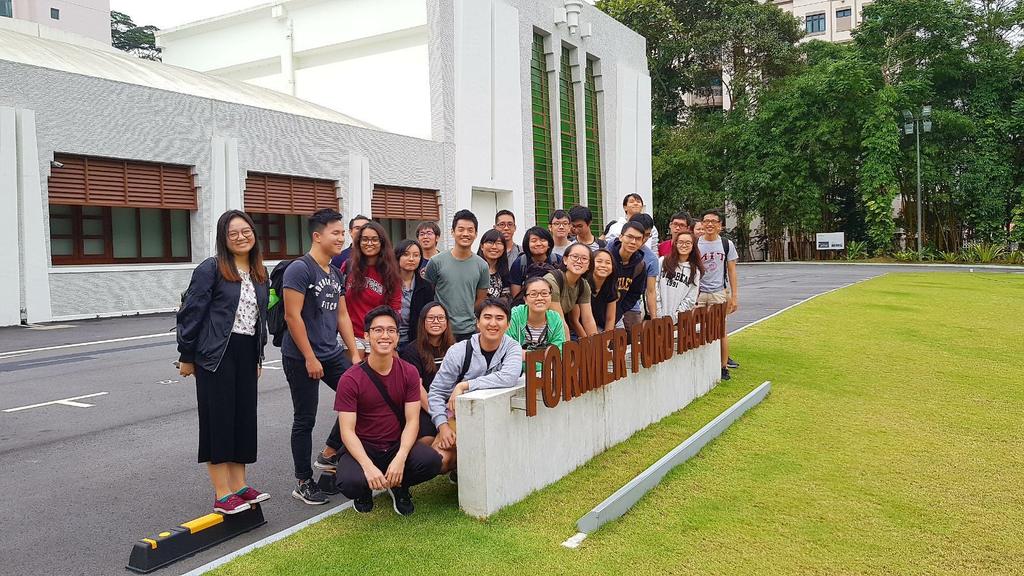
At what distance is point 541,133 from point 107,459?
2460 cm

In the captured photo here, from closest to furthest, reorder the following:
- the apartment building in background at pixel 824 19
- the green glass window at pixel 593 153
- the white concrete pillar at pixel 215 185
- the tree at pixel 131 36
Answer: the white concrete pillar at pixel 215 185 → the green glass window at pixel 593 153 → the tree at pixel 131 36 → the apartment building in background at pixel 824 19

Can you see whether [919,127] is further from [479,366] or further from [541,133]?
[479,366]

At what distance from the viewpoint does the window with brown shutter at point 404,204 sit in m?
22.5

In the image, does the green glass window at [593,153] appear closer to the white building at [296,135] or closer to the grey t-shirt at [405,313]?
the white building at [296,135]

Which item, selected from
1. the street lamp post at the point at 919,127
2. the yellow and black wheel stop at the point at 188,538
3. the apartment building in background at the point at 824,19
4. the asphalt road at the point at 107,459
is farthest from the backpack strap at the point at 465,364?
the apartment building in background at the point at 824,19

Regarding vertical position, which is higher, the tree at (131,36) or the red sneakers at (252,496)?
the tree at (131,36)

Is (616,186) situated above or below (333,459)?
above

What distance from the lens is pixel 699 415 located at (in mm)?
7070

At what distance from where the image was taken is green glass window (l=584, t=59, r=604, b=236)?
31.8 meters

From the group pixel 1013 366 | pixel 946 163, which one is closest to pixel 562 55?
pixel 946 163

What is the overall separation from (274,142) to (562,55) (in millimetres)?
15115

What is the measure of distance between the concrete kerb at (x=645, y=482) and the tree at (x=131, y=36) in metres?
47.8

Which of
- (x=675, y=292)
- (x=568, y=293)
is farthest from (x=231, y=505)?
(x=675, y=292)

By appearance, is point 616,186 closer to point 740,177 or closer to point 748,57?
point 740,177
